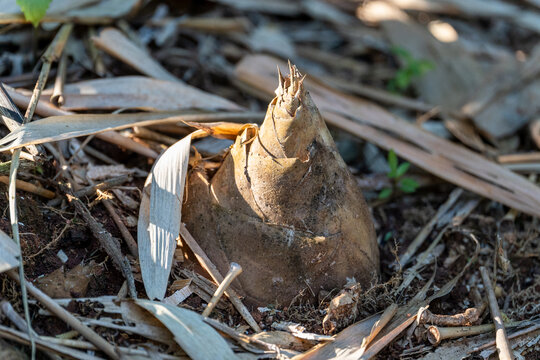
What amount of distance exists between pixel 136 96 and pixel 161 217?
77 cm

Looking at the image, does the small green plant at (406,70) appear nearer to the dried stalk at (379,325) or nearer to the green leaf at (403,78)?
the green leaf at (403,78)

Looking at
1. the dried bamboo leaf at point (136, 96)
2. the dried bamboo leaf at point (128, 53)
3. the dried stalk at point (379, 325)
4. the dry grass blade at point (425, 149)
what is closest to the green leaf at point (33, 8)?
the dried bamboo leaf at point (136, 96)

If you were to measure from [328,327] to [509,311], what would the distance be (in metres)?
0.76

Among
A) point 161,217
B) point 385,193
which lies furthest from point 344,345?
point 385,193

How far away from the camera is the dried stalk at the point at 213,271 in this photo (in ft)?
6.13

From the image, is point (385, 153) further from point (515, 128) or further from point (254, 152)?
point (254, 152)

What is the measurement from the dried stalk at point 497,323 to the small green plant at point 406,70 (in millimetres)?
1496

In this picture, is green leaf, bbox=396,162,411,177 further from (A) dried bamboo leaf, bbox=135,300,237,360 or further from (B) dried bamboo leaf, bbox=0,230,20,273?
(B) dried bamboo leaf, bbox=0,230,20,273

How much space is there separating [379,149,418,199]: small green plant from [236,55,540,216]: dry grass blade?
0.10 meters

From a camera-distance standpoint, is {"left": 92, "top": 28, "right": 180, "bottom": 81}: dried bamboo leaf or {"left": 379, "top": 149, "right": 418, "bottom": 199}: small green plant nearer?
{"left": 379, "top": 149, "right": 418, "bottom": 199}: small green plant

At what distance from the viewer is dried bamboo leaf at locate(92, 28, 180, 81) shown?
2.73 metres

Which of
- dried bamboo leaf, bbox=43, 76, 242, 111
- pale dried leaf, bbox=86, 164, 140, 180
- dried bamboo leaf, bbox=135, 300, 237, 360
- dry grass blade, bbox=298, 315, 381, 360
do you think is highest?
dried bamboo leaf, bbox=43, 76, 242, 111

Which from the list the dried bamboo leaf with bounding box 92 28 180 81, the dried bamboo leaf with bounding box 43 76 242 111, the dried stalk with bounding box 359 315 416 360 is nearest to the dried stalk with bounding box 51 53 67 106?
the dried bamboo leaf with bounding box 43 76 242 111

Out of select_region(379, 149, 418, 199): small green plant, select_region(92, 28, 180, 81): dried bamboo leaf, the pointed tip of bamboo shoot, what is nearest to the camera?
the pointed tip of bamboo shoot
